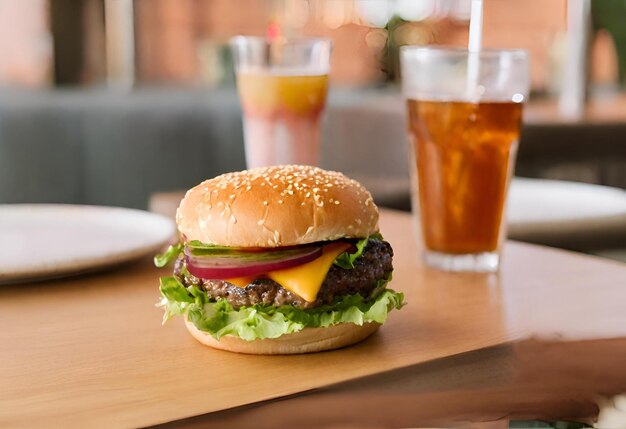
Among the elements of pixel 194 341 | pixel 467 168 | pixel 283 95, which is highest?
pixel 283 95

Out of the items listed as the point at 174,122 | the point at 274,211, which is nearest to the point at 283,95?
the point at 274,211

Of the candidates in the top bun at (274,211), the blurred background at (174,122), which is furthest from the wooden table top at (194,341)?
the blurred background at (174,122)

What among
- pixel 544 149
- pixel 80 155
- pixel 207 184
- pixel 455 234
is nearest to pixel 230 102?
pixel 80 155

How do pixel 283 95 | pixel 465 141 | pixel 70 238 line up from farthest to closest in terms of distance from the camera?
pixel 283 95, pixel 70 238, pixel 465 141

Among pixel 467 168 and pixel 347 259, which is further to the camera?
pixel 467 168

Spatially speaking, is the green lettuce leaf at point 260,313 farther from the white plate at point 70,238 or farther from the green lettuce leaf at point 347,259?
the white plate at point 70,238

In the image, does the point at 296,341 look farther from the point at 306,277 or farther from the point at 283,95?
the point at 283,95

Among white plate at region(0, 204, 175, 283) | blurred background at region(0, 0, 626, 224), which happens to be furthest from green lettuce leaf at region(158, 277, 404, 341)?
blurred background at region(0, 0, 626, 224)

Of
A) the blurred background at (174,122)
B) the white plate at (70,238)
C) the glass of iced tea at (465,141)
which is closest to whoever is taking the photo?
the white plate at (70,238)
